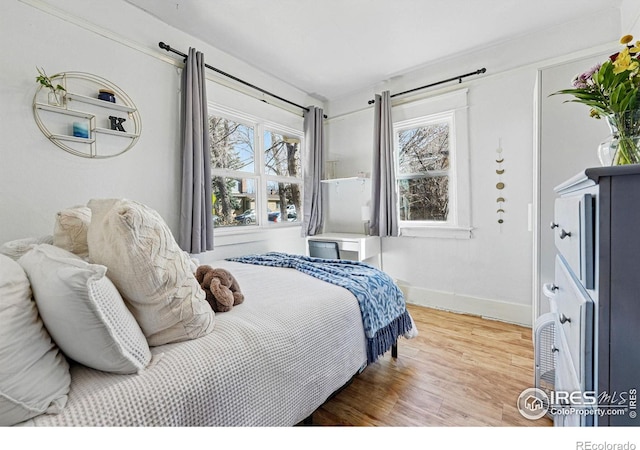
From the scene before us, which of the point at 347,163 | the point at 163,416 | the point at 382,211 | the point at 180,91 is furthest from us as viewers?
the point at 347,163

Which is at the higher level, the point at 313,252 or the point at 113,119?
the point at 113,119

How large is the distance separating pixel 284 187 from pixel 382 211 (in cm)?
131

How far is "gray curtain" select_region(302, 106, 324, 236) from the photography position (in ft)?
12.0

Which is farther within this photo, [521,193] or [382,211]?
[382,211]

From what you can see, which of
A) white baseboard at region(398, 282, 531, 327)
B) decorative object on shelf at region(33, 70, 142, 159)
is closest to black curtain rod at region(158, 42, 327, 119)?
decorative object on shelf at region(33, 70, 142, 159)

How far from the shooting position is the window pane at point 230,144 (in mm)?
2873

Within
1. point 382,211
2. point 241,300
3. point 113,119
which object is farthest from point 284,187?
point 241,300

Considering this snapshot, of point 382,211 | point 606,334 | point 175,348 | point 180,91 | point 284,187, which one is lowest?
point 175,348

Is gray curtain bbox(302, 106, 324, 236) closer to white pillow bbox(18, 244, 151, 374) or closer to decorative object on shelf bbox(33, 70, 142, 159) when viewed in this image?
decorative object on shelf bbox(33, 70, 142, 159)

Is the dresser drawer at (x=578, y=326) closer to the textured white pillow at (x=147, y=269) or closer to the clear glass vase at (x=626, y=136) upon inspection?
the clear glass vase at (x=626, y=136)

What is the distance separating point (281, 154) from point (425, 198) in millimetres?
1882

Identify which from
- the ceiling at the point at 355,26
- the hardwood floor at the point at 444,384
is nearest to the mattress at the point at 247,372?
the hardwood floor at the point at 444,384

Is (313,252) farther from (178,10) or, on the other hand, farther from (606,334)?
(606,334)
